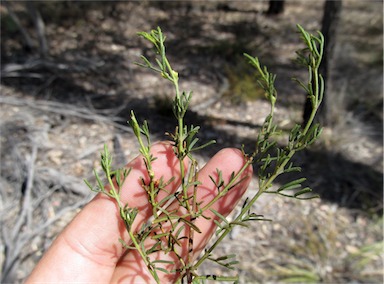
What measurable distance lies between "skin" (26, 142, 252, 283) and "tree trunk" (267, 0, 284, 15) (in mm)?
5888

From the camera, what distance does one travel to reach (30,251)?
262 cm

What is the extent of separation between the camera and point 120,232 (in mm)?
1174

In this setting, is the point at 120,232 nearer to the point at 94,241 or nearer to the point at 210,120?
the point at 94,241

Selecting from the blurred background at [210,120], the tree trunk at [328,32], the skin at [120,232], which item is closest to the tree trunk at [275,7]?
the blurred background at [210,120]

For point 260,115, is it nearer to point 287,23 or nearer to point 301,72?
point 301,72

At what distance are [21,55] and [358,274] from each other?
4290 mm

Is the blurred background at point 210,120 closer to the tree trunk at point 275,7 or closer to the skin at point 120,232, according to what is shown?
the tree trunk at point 275,7

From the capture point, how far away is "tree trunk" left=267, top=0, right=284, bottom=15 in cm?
653

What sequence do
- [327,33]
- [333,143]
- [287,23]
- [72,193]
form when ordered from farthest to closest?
1. [287,23]
2. [333,143]
3. [327,33]
4. [72,193]

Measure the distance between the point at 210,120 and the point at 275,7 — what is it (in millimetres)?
3607

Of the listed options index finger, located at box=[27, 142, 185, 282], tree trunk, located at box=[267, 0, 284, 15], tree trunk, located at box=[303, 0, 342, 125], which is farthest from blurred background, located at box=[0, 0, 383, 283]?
index finger, located at box=[27, 142, 185, 282]

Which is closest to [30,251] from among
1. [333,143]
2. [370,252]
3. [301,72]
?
[370,252]

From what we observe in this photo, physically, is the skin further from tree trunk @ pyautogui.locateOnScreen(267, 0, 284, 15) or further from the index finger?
tree trunk @ pyautogui.locateOnScreen(267, 0, 284, 15)

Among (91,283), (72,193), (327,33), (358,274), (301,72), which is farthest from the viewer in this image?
(301,72)
